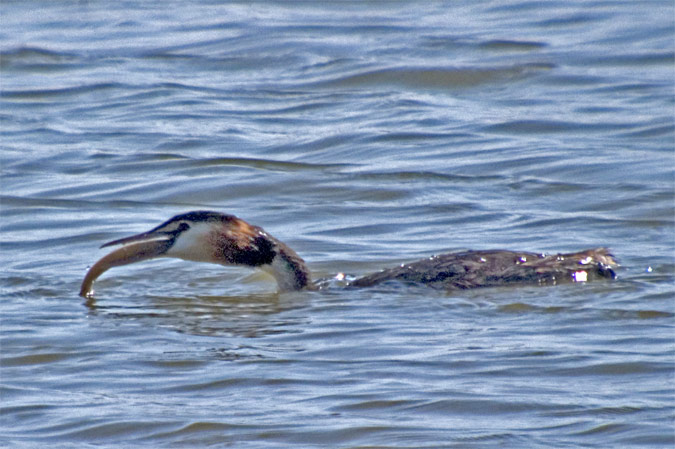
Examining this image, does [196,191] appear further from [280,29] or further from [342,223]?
[280,29]

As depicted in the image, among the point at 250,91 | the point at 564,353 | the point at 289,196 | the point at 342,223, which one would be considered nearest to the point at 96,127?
the point at 250,91

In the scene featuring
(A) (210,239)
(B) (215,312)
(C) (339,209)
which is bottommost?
(B) (215,312)

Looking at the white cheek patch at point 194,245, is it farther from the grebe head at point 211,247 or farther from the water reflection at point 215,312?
the water reflection at point 215,312

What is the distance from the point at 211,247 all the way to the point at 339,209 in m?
2.60

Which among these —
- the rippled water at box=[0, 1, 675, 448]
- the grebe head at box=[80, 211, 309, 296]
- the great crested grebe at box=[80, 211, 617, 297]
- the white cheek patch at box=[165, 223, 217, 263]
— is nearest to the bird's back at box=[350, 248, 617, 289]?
the great crested grebe at box=[80, 211, 617, 297]

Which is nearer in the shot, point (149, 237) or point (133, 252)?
point (149, 237)

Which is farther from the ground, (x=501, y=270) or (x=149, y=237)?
(x=149, y=237)

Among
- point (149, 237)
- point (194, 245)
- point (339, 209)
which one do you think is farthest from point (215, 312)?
point (339, 209)

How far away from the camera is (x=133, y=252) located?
29.7 ft

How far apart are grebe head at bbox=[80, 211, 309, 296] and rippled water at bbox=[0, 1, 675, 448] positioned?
20cm

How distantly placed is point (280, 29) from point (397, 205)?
8666mm

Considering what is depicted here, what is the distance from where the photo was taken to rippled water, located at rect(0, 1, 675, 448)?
6.30 m

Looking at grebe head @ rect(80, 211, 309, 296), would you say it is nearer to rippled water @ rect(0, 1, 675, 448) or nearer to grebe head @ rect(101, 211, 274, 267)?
grebe head @ rect(101, 211, 274, 267)

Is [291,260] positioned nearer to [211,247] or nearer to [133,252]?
[211,247]
